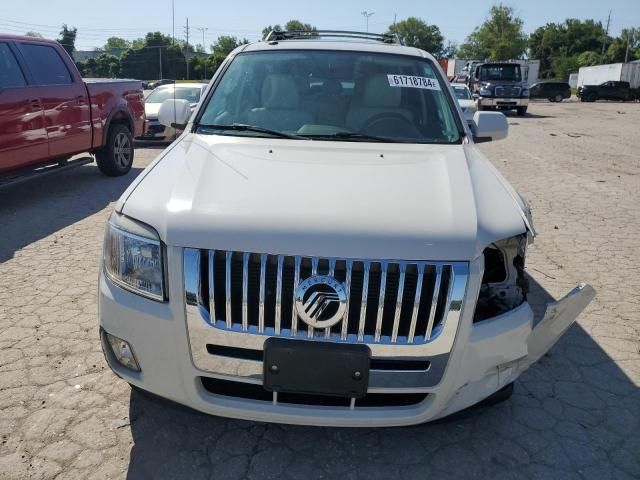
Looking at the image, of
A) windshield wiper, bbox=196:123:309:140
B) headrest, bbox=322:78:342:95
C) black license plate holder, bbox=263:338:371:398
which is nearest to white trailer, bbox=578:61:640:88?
headrest, bbox=322:78:342:95

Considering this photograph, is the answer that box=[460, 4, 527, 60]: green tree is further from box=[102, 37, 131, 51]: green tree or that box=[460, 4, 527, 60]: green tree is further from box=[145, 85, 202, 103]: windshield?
box=[102, 37, 131, 51]: green tree

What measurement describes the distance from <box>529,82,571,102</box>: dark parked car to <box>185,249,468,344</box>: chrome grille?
4185cm

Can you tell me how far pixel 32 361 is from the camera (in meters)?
3.16

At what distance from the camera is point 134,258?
7.29 ft

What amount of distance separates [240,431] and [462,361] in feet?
3.75

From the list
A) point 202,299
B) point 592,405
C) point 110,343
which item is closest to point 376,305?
point 202,299

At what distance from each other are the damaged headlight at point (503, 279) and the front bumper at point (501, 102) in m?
21.4

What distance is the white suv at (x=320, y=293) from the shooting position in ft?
6.69

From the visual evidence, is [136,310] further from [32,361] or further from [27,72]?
[27,72]

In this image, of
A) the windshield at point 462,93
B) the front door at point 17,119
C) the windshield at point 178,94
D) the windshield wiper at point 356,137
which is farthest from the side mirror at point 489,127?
the windshield at point 462,93

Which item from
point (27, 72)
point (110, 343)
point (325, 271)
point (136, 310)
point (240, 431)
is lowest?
point (240, 431)

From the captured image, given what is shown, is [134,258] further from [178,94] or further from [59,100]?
[178,94]

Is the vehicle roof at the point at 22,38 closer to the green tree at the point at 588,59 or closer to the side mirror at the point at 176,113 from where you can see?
the side mirror at the point at 176,113

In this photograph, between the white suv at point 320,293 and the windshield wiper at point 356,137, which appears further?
the windshield wiper at point 356,137
